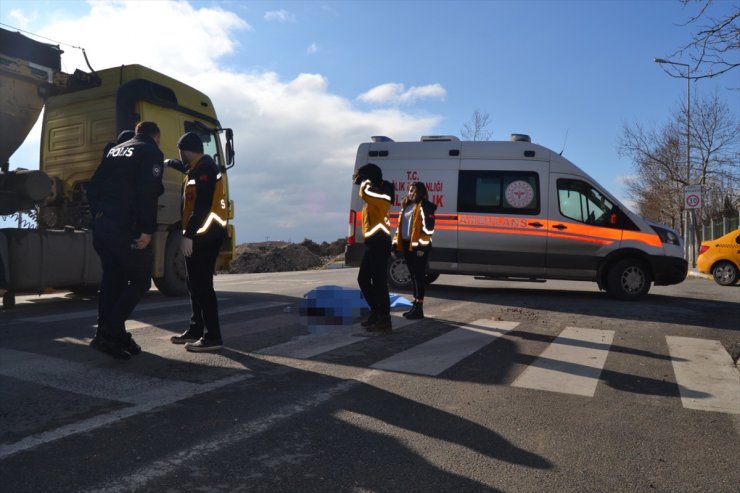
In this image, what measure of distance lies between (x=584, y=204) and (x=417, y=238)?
4438mm

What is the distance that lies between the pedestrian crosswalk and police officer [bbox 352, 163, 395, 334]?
302 mm

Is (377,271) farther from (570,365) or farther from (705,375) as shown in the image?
(705,375)

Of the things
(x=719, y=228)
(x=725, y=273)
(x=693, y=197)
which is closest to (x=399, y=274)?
(x=725, y=273)

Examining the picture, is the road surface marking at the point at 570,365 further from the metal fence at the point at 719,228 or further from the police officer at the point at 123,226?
the metal fence at the point at 719,228

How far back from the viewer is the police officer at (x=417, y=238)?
24.3 ft

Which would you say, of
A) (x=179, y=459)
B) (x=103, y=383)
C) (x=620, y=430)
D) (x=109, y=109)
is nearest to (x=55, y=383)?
(x=103, y=383)

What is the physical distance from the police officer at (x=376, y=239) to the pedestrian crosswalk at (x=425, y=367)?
0.30 m

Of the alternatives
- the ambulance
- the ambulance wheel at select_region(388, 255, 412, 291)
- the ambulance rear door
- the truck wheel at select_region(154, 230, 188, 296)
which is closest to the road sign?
the ambulance

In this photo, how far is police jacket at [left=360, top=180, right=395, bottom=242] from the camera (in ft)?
20.6

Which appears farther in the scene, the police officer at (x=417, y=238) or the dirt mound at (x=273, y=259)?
the dirt mound at (x=273, y=259)

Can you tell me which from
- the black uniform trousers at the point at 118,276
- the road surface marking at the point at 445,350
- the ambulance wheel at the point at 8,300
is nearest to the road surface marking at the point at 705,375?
the road surface marking at the point at 445,350

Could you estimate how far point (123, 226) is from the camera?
15.5 feet

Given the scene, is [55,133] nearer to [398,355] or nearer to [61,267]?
[61,267]

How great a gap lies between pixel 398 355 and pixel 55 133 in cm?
737
